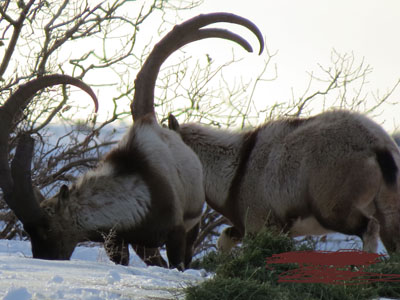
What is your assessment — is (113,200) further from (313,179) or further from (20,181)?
(313,179)

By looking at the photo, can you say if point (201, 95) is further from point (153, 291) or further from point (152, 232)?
point (153, 291)

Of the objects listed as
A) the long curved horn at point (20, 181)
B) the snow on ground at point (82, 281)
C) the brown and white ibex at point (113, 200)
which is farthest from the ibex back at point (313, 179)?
the long curved horn at point (20, 181)

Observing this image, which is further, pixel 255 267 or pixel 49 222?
pixel 49 222

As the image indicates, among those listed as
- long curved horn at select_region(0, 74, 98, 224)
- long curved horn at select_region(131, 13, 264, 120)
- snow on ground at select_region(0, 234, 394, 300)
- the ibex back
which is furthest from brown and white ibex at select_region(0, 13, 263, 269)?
snow on ground at select_region(0, 234, 394, 300)

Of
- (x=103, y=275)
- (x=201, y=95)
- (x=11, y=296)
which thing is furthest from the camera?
(x=201, y=95)

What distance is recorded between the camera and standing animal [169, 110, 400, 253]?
17.8ft

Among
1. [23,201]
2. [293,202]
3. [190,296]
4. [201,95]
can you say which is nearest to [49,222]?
[23,201]

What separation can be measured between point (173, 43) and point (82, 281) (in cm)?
402

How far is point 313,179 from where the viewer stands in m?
5.62

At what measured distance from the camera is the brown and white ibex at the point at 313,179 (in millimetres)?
5414

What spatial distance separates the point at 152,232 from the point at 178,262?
34 cm

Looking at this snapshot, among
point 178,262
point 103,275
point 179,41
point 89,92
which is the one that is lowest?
point 178,262

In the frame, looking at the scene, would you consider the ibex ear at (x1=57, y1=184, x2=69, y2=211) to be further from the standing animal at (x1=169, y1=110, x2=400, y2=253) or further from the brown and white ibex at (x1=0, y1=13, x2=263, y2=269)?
the standing animal at (x1=169, y1=110, x2=400, y2=253)

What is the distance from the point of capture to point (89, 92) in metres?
6.19
